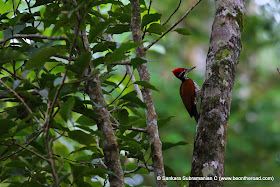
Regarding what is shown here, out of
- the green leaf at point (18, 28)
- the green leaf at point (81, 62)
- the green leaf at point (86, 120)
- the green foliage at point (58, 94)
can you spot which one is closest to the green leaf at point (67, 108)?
the green foliage at point (58, 94)

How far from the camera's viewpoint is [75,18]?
161 cm

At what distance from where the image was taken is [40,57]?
1.58m

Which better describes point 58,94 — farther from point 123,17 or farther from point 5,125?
point 123,17

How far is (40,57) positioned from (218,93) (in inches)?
40.5

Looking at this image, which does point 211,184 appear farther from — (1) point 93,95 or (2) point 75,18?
(2) point 75,18

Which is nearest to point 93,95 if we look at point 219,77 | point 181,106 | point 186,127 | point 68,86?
point 68,86

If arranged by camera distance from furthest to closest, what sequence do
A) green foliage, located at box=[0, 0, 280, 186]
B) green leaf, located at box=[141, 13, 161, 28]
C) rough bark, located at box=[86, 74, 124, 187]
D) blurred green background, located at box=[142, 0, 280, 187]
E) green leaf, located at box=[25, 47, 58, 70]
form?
1. blurred green background, located at box=[142, 0, 280, 187]
2. green leaf, located at box=[141, 13, 161, 28]
3. rough bark, located at box=[86, 74, 124, 187]
4. green foliage, located at box=[0, 0, 280, 186]
5. green leaf, located at box=[25, 47, 58, 70]

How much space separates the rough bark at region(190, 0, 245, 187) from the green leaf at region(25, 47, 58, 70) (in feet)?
3.00

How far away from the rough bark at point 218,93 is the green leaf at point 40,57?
915mm

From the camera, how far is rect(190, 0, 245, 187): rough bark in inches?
73.5

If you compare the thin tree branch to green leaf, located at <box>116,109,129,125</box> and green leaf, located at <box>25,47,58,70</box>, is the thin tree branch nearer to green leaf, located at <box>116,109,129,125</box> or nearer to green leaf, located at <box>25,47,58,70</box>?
green leaf, located at <box>116,109,129,125</box>

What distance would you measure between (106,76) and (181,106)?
6011 millimetres

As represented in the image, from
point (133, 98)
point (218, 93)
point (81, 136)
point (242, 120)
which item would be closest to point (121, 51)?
point (133, 98)

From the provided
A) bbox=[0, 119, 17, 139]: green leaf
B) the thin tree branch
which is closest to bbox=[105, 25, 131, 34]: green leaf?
the thin tree branch
